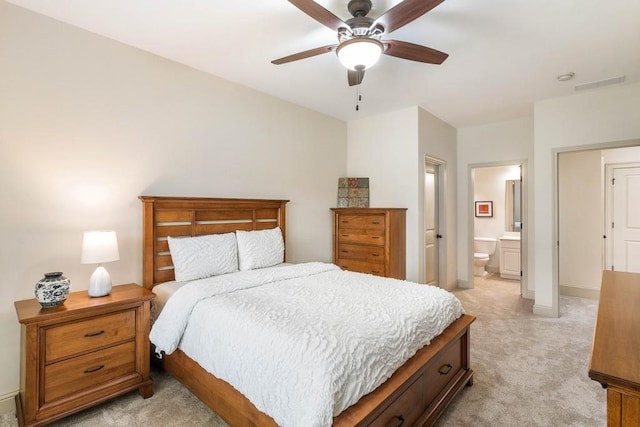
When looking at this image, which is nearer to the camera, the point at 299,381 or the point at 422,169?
the point at 299,381

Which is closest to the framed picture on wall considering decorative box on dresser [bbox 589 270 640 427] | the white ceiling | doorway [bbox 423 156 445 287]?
doorway [bbox 423 156 445 287]

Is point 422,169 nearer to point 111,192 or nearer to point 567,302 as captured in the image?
point 567,302

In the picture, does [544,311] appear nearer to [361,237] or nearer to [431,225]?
[431,225]

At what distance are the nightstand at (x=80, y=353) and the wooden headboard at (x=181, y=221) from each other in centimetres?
43

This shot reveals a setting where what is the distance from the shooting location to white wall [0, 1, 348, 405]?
213 cm

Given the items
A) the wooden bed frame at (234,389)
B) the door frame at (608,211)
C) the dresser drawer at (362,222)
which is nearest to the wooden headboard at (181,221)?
the wooden bed frame at (234,389)

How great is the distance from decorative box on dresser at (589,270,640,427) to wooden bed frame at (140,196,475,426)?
2.74 ft

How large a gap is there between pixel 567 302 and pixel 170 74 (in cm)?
568

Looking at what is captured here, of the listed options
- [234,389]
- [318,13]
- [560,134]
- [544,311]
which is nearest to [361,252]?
[544,311]

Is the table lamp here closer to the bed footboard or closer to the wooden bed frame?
the wooden bed frame

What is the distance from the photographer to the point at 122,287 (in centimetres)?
245

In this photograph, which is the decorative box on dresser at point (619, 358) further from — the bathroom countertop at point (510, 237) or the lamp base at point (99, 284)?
the bathroom countertop at point (510, 237)

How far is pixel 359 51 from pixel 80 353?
2.57 metres

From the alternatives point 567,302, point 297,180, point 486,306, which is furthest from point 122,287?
point 567,302
